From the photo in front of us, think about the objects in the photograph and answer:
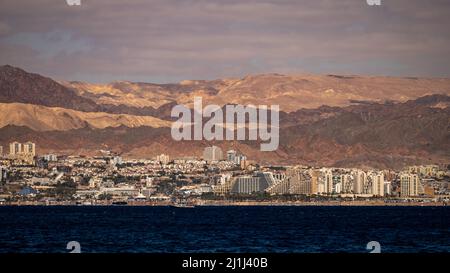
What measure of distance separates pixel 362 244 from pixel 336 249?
797cm

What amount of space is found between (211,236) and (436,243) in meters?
20.2

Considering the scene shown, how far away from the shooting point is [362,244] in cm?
7981

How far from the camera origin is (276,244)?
77.6m

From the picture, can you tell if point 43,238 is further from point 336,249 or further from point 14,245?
point 336,249

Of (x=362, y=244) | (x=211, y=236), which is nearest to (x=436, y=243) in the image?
(x=362, y=244)

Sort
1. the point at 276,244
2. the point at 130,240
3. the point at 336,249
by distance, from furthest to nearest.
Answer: the point at 130,240, the point at 276,244, the point at 336,249
